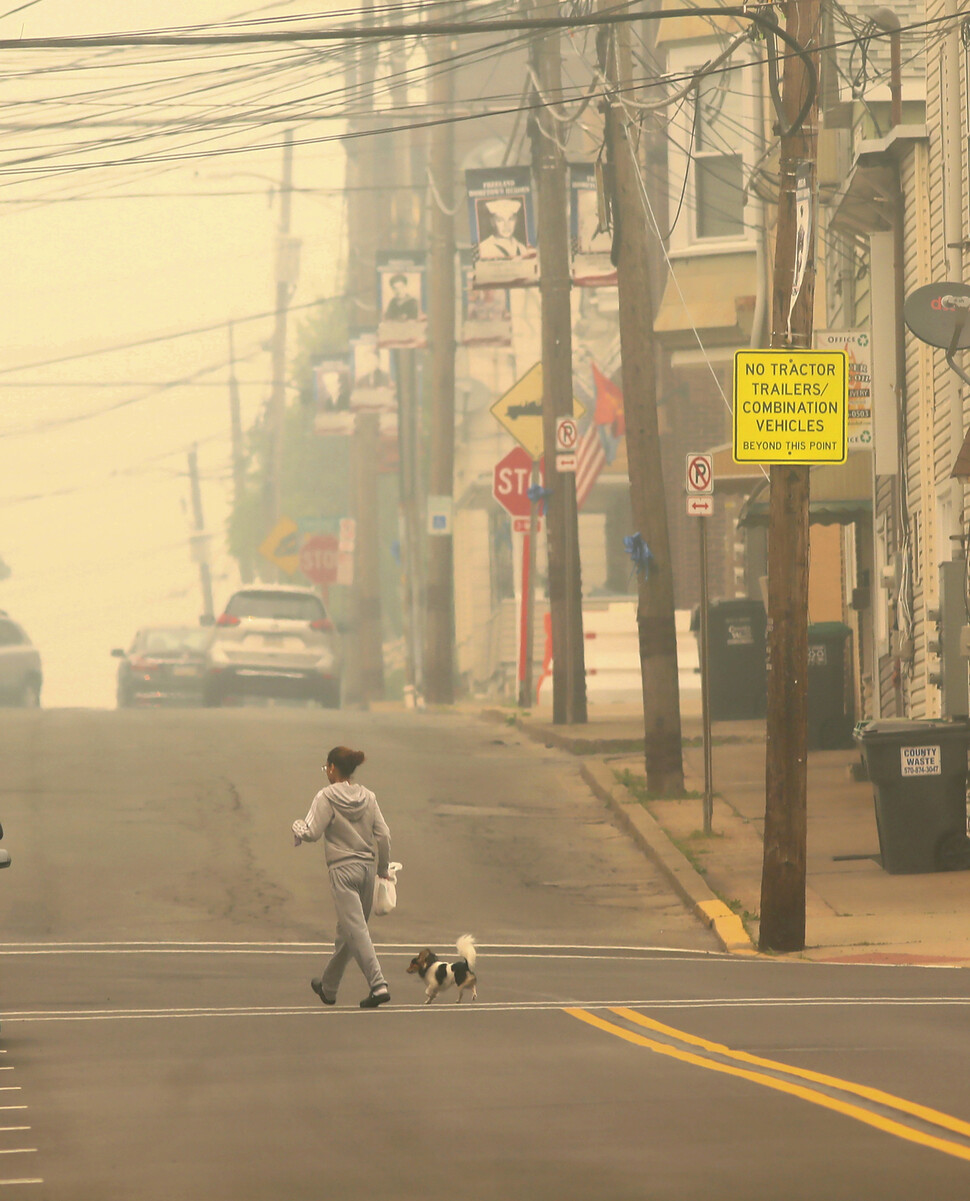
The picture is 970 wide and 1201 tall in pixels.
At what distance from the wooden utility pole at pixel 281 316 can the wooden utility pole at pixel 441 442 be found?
31626 mm

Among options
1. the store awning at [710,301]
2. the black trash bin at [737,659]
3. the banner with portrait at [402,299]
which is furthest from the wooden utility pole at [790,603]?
the banner with portrait at [402,299]

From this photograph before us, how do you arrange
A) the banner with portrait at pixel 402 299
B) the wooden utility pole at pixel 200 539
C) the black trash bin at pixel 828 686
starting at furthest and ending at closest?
the wooden utility pole at pixel 200 539 < the banner with portrait at pixel 402 299 < the black trash bin at pixel 828 686

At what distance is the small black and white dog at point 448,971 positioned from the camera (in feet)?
38.7

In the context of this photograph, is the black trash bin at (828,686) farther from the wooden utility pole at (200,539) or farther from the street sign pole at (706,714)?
the wooden utility pole at (200,539)

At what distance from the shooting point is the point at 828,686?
980 inches

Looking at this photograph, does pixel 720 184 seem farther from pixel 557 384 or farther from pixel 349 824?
→ pixel 349 824

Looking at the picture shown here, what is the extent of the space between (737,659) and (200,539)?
67.3 metres

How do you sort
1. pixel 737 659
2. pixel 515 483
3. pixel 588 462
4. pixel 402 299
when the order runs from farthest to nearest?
pixel 402 299 → pixel 588 462 → pixel 515 483 → pixel 737 659

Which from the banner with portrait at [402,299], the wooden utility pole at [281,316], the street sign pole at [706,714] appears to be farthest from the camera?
the wooden utility pole at [281,316]

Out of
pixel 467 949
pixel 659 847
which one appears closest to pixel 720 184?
pixel 659 847

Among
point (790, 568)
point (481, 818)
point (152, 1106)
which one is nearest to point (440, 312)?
point (481, 818)

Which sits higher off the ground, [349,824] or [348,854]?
[349,824]

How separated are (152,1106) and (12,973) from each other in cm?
557

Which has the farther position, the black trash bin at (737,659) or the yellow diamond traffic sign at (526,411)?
the yellow diamond traffic sign at (526,411)
